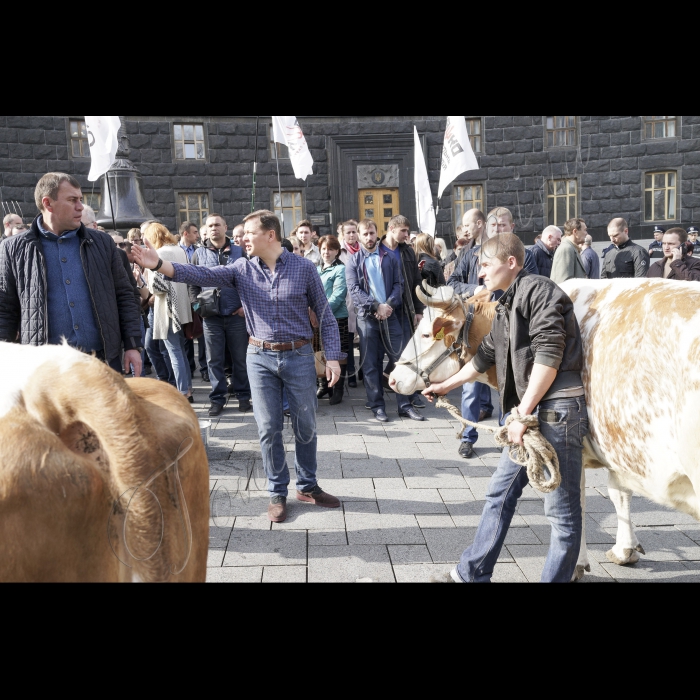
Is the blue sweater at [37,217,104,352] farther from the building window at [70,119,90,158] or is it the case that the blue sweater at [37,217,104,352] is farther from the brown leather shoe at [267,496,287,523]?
the building window at [70,119,90,158]

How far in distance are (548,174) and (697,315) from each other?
1740 cm

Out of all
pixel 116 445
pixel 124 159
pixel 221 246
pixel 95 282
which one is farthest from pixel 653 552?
pixel 124 159

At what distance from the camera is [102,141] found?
6.26m

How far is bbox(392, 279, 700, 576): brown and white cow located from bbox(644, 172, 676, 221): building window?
706 inches

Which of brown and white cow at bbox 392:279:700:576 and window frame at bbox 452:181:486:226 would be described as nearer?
brown and white cow at bbox 392:279:700:576

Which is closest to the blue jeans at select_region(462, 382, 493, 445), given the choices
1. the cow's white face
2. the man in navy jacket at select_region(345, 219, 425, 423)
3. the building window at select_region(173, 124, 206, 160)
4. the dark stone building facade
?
the man in navy jacket at select_region(345, 219, 425, 423)

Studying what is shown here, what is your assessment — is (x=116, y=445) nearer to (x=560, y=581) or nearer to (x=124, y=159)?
(x=560, y=581)

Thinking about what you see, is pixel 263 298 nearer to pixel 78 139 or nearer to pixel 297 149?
pixel 297 149

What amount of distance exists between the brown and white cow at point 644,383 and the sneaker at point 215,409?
15.3 feet

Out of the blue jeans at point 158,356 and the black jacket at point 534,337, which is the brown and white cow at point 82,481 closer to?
the black jacket at point 534,337

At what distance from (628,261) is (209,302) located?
542 centimetres

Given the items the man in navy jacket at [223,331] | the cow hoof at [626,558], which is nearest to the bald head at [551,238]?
the man in navy jacket at [223,331]

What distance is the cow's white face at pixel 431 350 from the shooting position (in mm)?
3896

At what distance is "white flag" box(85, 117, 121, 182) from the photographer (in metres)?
6.25
